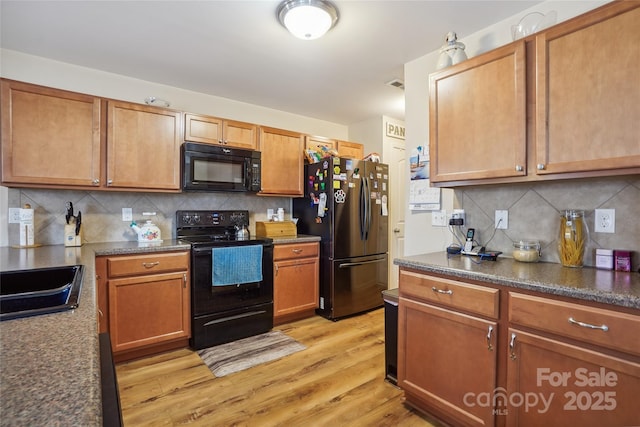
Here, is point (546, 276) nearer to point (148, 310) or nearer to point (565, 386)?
point (565, 386)

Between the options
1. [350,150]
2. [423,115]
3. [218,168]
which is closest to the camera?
[423,115]

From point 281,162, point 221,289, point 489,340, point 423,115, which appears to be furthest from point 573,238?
point 281,162

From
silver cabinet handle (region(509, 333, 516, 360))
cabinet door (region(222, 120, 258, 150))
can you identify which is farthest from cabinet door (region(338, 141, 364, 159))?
silver cabinet handle (region(509, 333, 516, 360))

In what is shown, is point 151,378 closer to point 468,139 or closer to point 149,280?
point 149,280

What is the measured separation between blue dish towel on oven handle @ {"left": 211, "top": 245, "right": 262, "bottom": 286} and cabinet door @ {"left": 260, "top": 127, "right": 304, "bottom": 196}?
2.54 feet

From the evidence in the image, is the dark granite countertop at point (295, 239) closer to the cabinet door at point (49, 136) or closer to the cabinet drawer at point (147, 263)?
the cabinet drawer at point (147, 263)

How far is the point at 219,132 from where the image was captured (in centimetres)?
309

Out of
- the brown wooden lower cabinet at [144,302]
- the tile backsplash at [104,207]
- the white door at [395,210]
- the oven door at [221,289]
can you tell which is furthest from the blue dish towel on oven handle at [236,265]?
the white door at [395,210]

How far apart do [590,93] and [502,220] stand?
84 centimetres

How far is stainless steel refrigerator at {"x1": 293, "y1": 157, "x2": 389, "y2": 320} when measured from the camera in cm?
330

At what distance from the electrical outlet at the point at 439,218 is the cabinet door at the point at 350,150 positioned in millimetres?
1782

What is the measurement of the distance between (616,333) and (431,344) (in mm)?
794

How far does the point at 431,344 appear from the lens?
1.70 metres

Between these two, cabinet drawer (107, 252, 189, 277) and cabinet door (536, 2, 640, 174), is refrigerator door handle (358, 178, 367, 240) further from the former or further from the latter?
cabinet door (536, 2, 640, 174)
